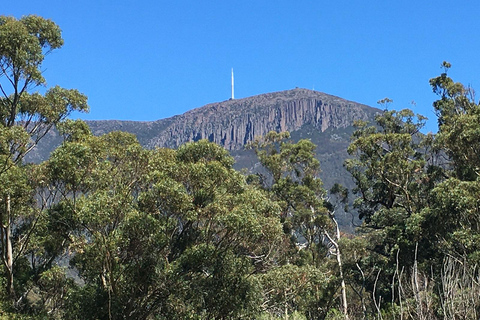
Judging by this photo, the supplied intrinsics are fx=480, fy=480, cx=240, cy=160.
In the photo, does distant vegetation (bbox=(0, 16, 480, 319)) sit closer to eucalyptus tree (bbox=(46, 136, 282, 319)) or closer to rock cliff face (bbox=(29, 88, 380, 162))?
eucalyptus tree (bbox=(46, 136, 282, 319))

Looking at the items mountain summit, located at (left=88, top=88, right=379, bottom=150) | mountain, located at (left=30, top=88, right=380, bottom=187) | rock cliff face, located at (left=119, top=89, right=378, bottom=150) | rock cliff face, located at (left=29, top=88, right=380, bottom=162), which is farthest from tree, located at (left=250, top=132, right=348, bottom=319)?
rock cliff face, located at (left=119, top=89, right=378, bottom=150)

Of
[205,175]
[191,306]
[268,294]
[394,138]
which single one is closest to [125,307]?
[191,306]

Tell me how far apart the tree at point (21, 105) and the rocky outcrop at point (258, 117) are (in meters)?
145

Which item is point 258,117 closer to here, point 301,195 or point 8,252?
point 301,195

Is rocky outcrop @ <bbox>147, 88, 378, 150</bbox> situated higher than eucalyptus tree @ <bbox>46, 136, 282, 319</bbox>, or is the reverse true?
rocky outcrop @ <bbox>147, 88, 378, 150</bbox>

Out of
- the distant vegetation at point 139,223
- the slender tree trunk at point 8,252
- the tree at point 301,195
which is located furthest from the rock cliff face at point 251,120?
the slender tree trunk at point 8,252

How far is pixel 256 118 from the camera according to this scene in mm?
180625

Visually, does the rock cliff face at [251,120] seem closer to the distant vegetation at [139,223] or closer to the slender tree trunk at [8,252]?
the distant vegetation at [139,223]

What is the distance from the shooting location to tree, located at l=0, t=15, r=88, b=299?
10.6 meters

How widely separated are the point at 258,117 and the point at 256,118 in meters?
1.17

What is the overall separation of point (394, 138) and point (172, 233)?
1199 centimetres

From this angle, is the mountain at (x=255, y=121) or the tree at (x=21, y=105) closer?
the tree at (x=21, y=105)

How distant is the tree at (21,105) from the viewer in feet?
34.9

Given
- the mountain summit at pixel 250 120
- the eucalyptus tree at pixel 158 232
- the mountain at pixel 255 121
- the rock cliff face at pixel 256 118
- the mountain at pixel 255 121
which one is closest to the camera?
the eucalyptus tree at pixel 158 232
